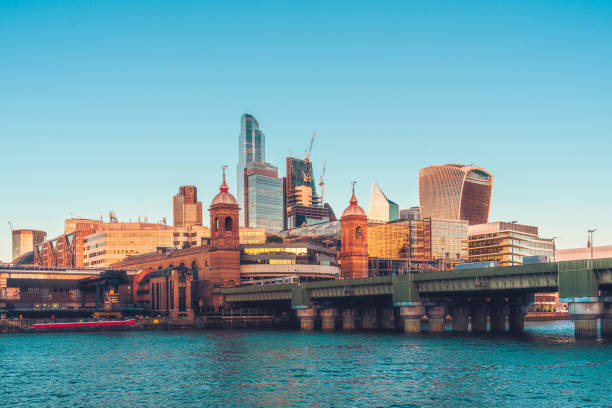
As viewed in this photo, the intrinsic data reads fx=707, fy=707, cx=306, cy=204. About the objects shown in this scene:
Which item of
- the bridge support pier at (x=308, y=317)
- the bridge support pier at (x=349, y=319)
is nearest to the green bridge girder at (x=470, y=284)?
Answer: the bridge support pier at (x=308, y=317)

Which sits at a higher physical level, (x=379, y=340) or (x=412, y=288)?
(x=412, y=288)

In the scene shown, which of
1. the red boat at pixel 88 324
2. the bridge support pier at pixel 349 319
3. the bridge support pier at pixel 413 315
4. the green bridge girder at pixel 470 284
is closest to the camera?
the green bridge girder at pixel 470 284

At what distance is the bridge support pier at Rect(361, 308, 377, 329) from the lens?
176 m

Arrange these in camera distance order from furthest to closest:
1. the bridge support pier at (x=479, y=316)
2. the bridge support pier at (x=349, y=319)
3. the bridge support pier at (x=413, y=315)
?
1. the bridge support pier at (x=349, y=319)
2. the bridge support pier at (x=479, y=316)
3. the bridge support pier at (x=413, y=315)

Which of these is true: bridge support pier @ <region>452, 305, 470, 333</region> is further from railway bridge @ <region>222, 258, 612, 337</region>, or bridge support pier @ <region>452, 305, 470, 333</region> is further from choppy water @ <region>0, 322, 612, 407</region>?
choppy water @ <region>0, 322, 612, 407</region>

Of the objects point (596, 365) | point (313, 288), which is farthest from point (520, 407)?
point (313, 288)

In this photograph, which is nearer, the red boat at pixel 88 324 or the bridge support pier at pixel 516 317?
the bridge support pier at pixel 516 317

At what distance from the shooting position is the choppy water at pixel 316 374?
60094 millimetres

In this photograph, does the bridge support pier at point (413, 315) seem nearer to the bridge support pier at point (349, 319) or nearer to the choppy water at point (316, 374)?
the choppy water at point (316, 374)

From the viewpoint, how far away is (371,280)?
14300 cm

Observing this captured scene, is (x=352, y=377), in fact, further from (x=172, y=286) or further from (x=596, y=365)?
(x=172, y=286)

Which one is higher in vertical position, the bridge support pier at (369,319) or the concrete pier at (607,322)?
the concrete pier at (607,322)

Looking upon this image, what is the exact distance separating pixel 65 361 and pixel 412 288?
215 feet

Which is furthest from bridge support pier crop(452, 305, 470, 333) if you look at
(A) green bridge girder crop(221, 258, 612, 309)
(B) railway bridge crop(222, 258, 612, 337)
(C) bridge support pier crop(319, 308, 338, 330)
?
(C) bridge support pier crop(319, 308, 338, 330)
